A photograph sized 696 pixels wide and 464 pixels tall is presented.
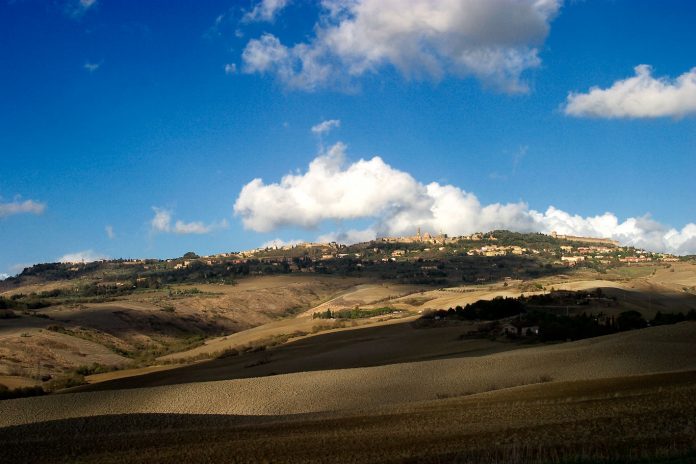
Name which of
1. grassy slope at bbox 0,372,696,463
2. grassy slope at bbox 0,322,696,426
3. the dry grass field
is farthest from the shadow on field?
grassy slope at bbox 0,372,696,463

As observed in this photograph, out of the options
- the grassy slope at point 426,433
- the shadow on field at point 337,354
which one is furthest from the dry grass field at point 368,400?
the shadow on field at point 337,354

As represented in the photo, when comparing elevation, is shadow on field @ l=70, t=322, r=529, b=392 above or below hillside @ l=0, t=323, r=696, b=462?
below

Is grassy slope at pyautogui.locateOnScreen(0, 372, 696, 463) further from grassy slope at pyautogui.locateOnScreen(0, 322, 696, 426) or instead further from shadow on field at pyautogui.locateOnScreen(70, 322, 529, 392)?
shadow on field at pyautogui.locateOnScreen(70, 322, 529, 392)

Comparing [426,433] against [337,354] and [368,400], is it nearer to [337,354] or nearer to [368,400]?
[368,400]

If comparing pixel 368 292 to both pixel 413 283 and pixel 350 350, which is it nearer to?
pixel 413 283

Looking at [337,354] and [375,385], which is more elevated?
[375,385]

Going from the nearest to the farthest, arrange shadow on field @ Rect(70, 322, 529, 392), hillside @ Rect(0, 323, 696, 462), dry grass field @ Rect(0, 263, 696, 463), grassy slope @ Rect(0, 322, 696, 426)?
hillside @ Rect(0, 323, 696, 462) < dry grass field @ Rect(0, 263, 696, 463) < grassy slope @ Rect(0, 322, 696, 426) < shadow on field @ Rect(70, 322, 529, 392)

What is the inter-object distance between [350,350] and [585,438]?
40.7 m


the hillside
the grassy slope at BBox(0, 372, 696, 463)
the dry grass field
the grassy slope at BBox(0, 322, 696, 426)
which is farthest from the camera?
the grassy slope at BBox(0, 322, 696, 426)

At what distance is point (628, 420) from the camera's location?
17484mm

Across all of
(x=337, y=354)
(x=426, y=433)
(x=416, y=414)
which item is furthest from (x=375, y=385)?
(x=337, y=354)

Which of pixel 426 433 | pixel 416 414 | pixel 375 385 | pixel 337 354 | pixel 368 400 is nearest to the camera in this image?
pixel 426 433

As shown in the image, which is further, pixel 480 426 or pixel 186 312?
pixel 186 312

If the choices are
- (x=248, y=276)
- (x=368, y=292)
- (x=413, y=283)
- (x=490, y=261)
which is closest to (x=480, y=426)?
(x=368, y=292)
